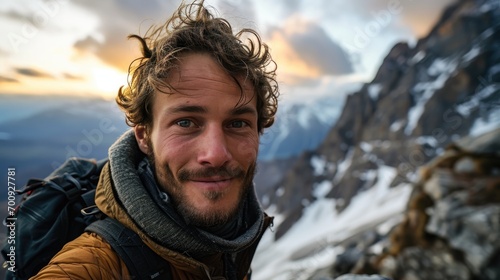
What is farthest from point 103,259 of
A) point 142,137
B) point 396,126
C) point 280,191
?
point 280,191

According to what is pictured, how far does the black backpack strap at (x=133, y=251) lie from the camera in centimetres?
180

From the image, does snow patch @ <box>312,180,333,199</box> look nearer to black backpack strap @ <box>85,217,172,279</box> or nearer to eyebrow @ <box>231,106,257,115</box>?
eyebrow @ <box>231,106,257,115</box>

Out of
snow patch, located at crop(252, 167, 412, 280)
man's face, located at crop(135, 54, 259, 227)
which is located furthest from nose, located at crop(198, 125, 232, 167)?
snow patch, located at crop(252, 167, 412, 280)

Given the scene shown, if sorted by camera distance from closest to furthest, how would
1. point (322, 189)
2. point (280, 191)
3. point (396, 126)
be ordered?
point (396, 126) → point (322, 189) → point (280, 191)

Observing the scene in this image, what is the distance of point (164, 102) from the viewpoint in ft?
7.27

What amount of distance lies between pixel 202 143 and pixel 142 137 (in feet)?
1.96

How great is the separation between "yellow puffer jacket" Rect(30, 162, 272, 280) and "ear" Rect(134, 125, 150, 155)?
0.32m

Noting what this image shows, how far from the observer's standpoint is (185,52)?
7.64 ft

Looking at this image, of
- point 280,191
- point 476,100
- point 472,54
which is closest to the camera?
point 476,100

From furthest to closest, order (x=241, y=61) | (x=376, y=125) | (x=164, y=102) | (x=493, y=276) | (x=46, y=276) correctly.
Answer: (x=376, y=125)
(x=493, y=276)
(x=241, y=61)
(x=164, y=102)
(x=46, y=276)

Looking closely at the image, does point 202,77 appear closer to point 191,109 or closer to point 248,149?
point 191,109

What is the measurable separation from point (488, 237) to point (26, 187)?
36.6 feet

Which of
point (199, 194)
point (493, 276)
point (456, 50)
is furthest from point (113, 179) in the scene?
point (456, 50)

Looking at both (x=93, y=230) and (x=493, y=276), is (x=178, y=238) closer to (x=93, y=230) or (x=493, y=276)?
(x=93, y=230)
